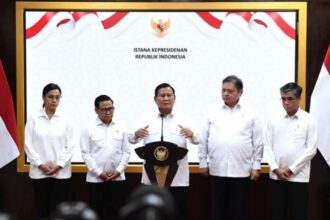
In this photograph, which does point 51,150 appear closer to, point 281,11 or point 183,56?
point 183,56

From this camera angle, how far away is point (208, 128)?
4551mm

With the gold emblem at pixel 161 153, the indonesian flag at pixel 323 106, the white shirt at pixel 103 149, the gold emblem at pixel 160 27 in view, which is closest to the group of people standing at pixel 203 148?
the white shirt at pixel 103 149

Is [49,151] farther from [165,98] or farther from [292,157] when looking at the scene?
[292,157]

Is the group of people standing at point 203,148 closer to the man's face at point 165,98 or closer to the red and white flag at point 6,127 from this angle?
the man's face at point 165,98

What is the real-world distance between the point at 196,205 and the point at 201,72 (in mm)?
1228

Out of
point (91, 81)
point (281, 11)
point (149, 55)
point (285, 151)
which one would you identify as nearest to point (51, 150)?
point (91, 81)

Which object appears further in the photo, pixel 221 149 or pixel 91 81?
pixel 91 81

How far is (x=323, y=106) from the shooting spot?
493 centimetres

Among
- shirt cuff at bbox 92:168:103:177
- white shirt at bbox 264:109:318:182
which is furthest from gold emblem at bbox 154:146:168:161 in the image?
white shirt at bbox 264:109:318:182

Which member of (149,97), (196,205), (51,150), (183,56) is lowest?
(196,205)

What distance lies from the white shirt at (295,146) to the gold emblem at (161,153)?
33.9 inches

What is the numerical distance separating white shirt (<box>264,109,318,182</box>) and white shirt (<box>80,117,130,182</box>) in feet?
3.83

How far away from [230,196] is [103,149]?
3.52ft

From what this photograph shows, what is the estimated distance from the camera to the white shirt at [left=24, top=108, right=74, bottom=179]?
181 inches
